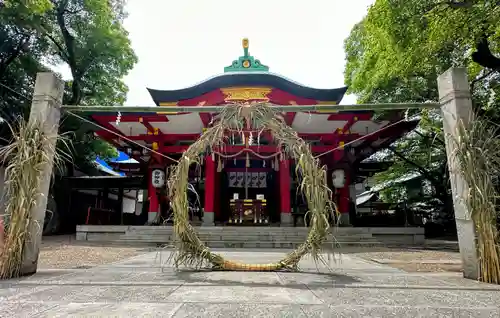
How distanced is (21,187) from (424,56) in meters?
8.44

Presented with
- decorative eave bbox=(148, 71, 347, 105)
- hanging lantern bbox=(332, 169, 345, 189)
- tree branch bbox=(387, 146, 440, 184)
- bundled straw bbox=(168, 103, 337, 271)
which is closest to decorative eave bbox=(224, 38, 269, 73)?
decorative eave bbox=(148, 71, 347, 105)

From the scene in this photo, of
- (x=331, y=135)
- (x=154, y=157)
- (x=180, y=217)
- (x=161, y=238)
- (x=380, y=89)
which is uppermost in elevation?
(x=380, y=89)

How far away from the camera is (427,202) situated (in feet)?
54.0

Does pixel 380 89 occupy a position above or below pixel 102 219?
above

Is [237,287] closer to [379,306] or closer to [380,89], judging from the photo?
[379,306]

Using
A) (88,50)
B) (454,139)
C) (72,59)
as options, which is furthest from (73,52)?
(454,139)

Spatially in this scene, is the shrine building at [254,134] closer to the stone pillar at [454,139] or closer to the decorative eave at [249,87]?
the decorative eave at [249,87]

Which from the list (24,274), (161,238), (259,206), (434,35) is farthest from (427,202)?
(24,274)

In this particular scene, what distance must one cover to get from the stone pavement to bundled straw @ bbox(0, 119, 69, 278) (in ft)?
1.27

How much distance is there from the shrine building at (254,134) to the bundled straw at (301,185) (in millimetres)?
6281

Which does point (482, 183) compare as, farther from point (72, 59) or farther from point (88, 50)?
point (72, 59)

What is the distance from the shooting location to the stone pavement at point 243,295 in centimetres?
249

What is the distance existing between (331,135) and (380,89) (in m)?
2.72

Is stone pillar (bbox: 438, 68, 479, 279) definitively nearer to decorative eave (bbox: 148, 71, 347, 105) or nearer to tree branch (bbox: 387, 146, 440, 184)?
decorative eave (bbox: 148, 71, 347, 105)
